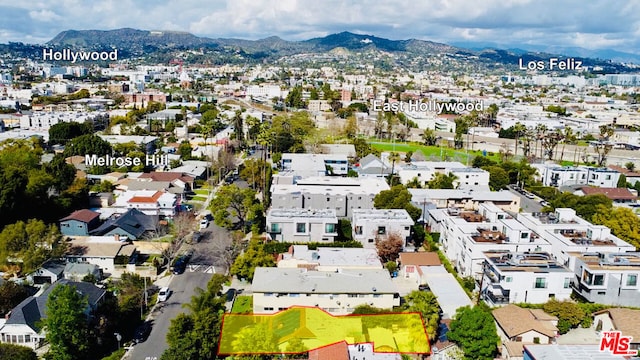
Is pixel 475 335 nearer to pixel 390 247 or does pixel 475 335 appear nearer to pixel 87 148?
pixel 390 247

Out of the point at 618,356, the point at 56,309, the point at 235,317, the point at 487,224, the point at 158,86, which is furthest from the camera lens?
the point at 158,86

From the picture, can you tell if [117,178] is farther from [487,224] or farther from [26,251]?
[487,224]

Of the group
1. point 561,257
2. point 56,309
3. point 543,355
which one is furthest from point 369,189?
point 56,309

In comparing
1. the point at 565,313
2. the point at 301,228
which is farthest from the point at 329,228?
the point at 565,313

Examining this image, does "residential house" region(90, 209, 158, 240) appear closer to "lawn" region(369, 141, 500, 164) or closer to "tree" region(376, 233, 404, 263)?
"tree" region(376, 233, 404, 263)

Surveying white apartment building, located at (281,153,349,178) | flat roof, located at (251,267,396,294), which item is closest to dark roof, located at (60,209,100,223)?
flat roof, located at (251,267,396,294)

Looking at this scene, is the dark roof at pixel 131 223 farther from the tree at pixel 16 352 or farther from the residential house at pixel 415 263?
the residential house at pixel 415 263
